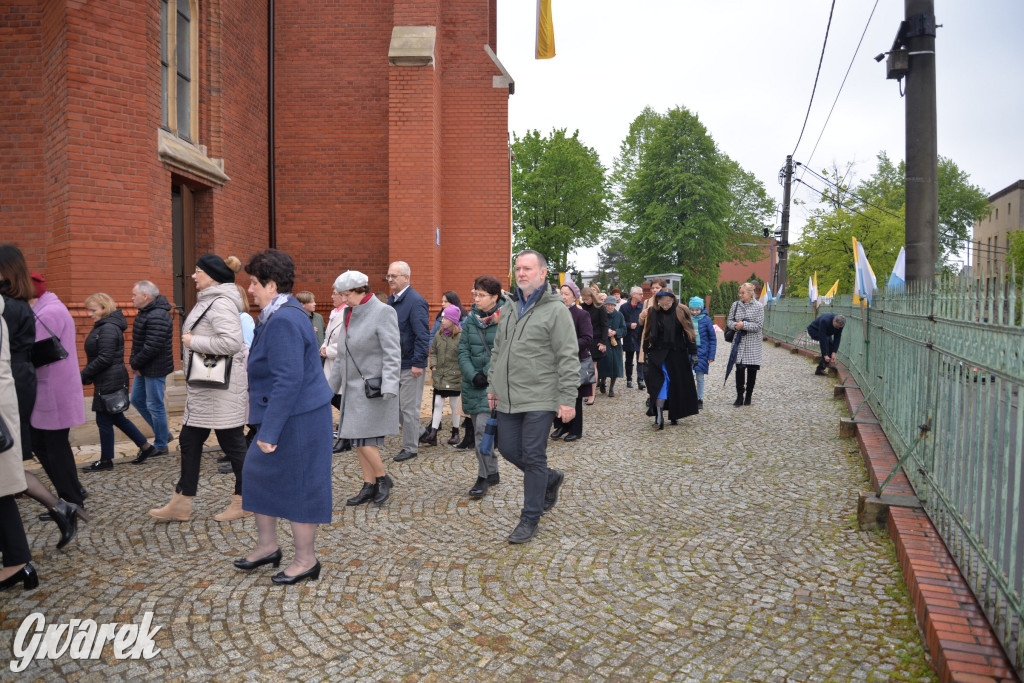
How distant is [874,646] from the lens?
10.8ft

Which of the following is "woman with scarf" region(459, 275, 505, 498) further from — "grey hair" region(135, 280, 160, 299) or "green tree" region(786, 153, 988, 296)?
"green tree" region(786, 153, 988, 296)

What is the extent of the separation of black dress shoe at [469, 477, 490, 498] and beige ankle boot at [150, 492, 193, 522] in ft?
6.84

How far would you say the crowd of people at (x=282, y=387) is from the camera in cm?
393

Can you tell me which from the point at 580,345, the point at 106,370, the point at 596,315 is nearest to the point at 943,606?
the point at 580,345

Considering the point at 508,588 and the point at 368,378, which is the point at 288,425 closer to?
the point at 508,588

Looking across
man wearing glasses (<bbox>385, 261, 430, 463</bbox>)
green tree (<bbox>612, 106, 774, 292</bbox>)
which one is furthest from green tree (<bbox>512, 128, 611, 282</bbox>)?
man wearing glasses (<bbox>385, 261, 430, 463</bbox>)

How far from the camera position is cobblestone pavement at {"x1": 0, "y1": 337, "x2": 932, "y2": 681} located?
320 centimetres

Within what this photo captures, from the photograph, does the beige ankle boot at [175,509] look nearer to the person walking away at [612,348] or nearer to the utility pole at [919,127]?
the utility pole at [919,127]

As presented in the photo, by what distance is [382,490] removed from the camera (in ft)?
18.5

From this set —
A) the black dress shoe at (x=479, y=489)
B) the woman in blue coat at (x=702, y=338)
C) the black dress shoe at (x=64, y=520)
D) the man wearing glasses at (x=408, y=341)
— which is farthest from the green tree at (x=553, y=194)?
the black dress shoe at (x=64, y=520)

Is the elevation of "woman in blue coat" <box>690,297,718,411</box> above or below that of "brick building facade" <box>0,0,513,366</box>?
below

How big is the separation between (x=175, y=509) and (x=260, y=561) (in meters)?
1.25

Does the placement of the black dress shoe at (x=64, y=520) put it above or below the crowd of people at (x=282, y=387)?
below

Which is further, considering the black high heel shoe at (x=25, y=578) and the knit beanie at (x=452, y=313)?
the knit beanie at (x=452, y=313)
